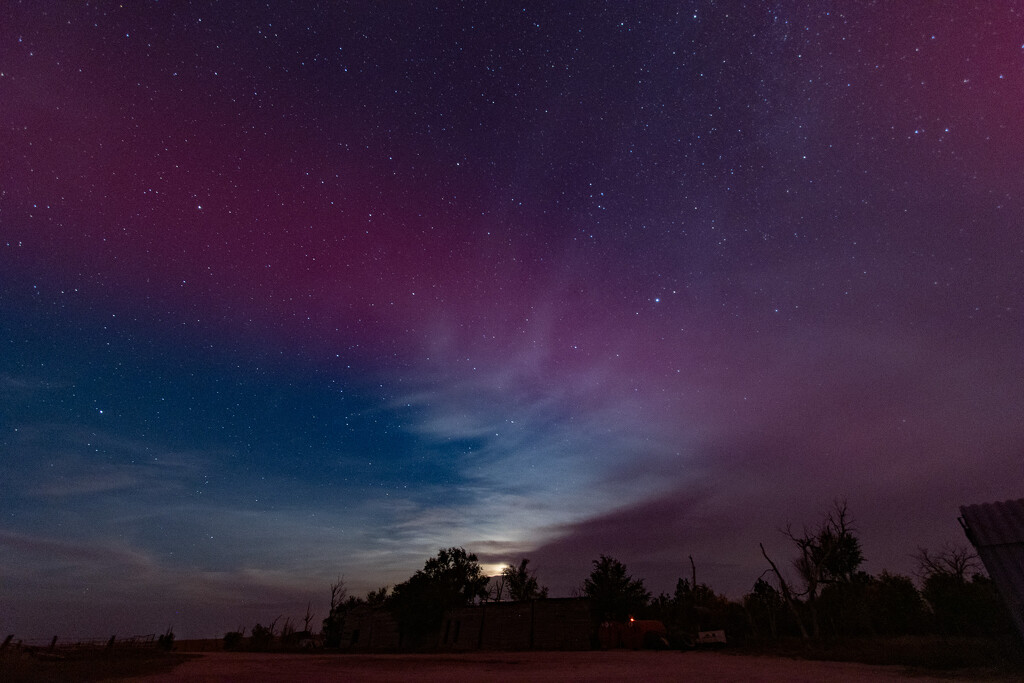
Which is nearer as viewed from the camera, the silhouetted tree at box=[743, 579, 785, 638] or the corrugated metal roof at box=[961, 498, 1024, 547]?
the corrugated metal roof at box=[961, 498, 1024, 547]

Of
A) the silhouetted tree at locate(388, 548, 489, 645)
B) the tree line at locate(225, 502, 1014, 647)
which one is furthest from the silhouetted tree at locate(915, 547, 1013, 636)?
the silhouetted tree at locate(388, 548, 489, 645)

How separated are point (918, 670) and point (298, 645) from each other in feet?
238

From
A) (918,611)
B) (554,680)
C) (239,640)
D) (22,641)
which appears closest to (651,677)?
(554,680)

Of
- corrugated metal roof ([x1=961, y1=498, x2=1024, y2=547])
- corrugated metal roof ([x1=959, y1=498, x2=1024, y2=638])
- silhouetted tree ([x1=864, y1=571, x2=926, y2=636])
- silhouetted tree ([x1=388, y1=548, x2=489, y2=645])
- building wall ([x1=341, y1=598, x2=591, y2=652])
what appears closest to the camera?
corrugated metal roof ([x1=959, y1=498, x2=1024, y2=638])

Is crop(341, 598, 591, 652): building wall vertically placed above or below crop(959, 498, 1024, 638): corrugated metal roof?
below

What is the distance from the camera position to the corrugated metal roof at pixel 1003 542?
14289 mm

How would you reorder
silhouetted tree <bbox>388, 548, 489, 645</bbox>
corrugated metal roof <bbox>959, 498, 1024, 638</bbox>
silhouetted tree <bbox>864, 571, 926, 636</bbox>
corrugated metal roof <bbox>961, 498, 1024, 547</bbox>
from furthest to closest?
1. silhouetted tree <bbox>388, 548, 489, 645</bbox>
2. silhouetted tree <bbox>864, 571, 926, 636</bbox>
3. corrugated metal roof <bbox>961, 498, 1024, 547</bbox>
4. corrugated metal roof <bbox>959, 498, 1024, 638</bbox>

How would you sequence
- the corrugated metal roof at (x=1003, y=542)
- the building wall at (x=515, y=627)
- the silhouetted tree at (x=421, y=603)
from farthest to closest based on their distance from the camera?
1. the silhouetted tree at (x=421, y=603)
2. the building wall at (x=515, y=627)
3. the corrugated metal roof at (x=1003, y=542)

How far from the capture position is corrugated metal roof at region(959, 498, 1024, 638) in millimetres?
14289

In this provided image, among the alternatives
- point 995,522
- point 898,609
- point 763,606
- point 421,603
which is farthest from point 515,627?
point 995,522

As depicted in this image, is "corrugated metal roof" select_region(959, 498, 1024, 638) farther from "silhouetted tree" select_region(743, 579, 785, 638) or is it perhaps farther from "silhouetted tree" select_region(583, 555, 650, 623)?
"silhouetted tree" select_region(583, 555, 650, 623)

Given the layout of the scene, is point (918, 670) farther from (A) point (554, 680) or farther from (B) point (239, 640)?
(B) point (239, 640)

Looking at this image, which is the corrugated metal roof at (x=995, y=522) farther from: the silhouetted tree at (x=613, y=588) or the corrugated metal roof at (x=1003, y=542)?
the silhouetted tree at (x=613, y=588)

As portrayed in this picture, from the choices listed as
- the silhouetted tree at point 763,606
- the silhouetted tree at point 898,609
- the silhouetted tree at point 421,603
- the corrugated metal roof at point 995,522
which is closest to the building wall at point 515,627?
the silhouetted tree at point 421,603
